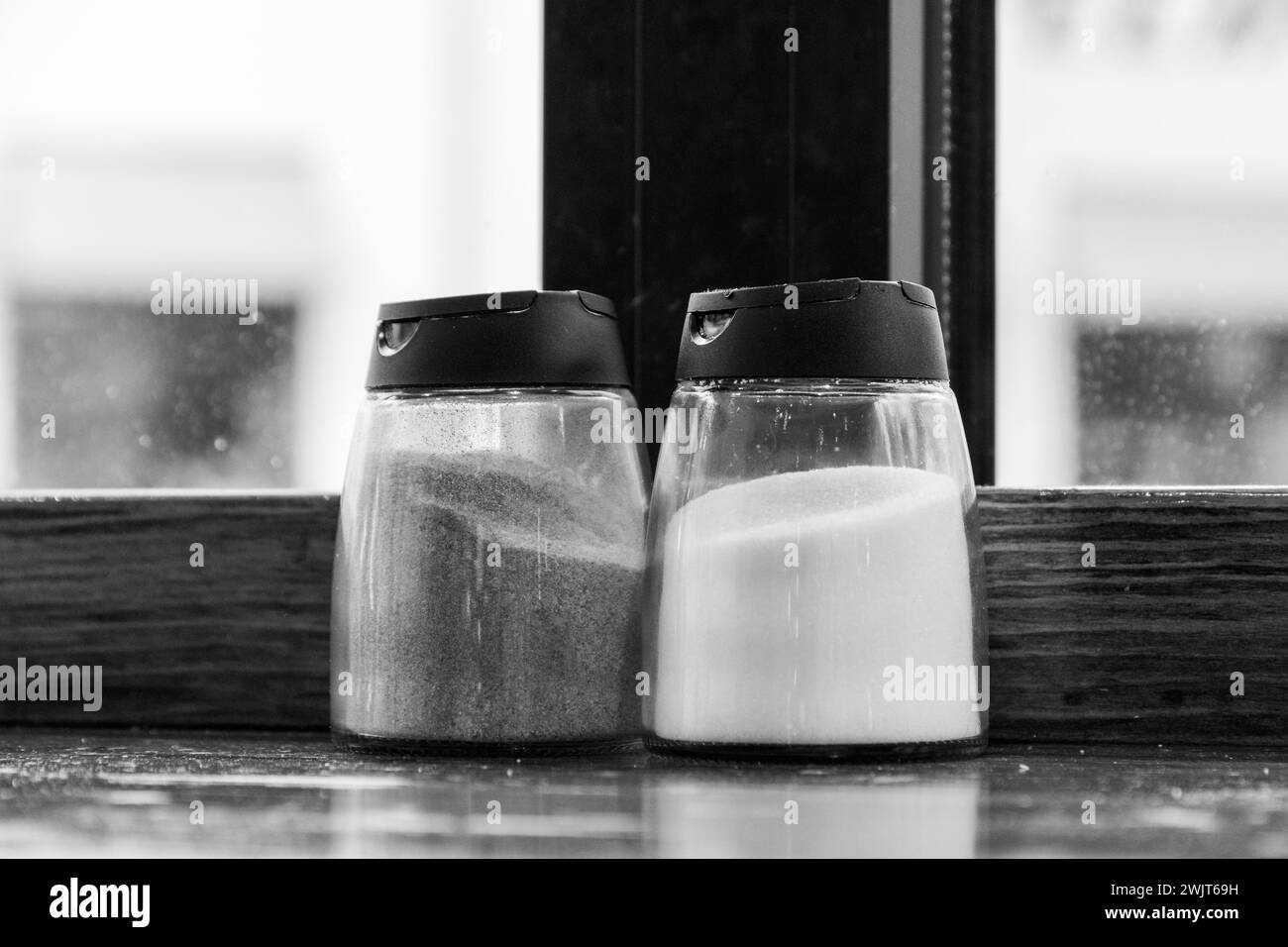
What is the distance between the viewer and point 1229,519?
2.30ft

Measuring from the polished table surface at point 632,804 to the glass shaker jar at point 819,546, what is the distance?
0.9 inches

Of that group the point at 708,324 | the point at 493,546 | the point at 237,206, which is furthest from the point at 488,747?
the point at 237,206

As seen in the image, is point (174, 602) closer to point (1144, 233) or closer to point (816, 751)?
point (816, 751)

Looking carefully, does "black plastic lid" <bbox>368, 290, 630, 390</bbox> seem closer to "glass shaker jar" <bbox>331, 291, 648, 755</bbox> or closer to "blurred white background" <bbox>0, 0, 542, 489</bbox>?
"glass shaker jar" <bbox>331, 291, 648, 755</bbox>

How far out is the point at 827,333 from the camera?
0.60 metres

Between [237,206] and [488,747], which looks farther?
[237,206]

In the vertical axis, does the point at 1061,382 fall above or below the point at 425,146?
below

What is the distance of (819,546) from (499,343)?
16 cm

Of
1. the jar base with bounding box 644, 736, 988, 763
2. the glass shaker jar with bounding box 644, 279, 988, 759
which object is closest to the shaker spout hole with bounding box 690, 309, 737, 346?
the glass shaker jar with bounding box 644, 279, 988, 759

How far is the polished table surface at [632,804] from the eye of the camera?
16.5 inches

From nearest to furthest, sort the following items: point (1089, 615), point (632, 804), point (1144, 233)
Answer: point (632, 804), point (1089, 615), point (1144, 233)
